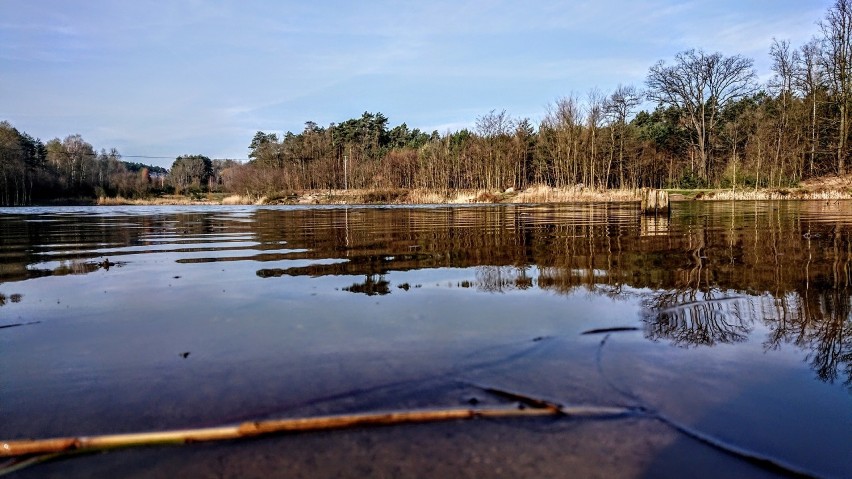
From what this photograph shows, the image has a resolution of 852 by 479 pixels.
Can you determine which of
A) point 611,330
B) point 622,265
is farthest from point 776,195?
point 611,330

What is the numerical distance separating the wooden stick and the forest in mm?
45687

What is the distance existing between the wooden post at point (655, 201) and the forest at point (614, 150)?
25801 mm

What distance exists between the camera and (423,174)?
6944 centimetres

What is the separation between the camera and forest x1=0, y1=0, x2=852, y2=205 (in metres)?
42.7

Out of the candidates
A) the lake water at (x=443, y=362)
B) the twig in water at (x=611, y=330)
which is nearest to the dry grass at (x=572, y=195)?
the lake water at (x=443, y=362)

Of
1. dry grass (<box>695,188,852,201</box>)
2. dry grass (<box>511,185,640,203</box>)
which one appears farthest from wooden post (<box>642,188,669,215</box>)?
dry grass (<box>695,188,852,201</box>)

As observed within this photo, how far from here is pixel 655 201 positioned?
65.6 feet

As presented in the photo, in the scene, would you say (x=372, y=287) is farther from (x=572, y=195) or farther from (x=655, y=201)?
(x=572, y=195)

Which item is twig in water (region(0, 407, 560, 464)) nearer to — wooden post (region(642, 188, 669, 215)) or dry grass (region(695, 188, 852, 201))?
wooden post (region(642, 188, 669, 215))

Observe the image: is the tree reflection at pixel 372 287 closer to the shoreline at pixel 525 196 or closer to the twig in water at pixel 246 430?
the twig in water at pixel 246 430

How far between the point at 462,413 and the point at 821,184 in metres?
46.0

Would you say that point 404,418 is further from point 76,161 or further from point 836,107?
point 76,161

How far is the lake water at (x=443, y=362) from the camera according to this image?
212 centimetres

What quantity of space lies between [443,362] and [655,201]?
62.4ft
